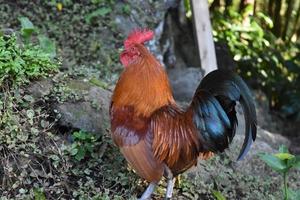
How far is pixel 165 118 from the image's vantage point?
164 inches

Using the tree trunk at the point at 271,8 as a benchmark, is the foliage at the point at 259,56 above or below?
below

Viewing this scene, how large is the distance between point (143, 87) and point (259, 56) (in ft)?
16.8

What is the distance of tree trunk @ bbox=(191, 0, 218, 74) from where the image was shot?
726cm

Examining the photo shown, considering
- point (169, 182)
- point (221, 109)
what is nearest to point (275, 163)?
point (221, 109)

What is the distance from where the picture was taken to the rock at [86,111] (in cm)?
492

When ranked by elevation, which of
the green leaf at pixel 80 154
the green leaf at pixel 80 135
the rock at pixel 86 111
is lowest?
the green leaf at pixel 80 154

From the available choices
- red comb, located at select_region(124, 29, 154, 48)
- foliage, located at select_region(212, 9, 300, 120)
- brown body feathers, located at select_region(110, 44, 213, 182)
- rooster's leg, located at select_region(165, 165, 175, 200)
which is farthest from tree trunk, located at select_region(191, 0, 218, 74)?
rooster's leg, located at select_region(165, 165, 175, 200)

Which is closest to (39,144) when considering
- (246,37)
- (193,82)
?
(193,82)

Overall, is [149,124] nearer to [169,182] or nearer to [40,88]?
[169,182]

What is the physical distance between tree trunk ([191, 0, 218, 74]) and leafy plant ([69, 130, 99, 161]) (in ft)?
9.70

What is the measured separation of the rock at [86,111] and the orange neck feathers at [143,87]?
0.76 metres

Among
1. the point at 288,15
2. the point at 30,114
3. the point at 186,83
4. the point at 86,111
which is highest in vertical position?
the point at 30,114

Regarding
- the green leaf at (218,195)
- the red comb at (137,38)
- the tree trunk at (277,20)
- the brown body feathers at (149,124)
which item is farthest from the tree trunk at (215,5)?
the brown body feathers at (149,124)

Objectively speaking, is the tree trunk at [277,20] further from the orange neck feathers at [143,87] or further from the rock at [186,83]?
the orange neck feathers at [143,87]
